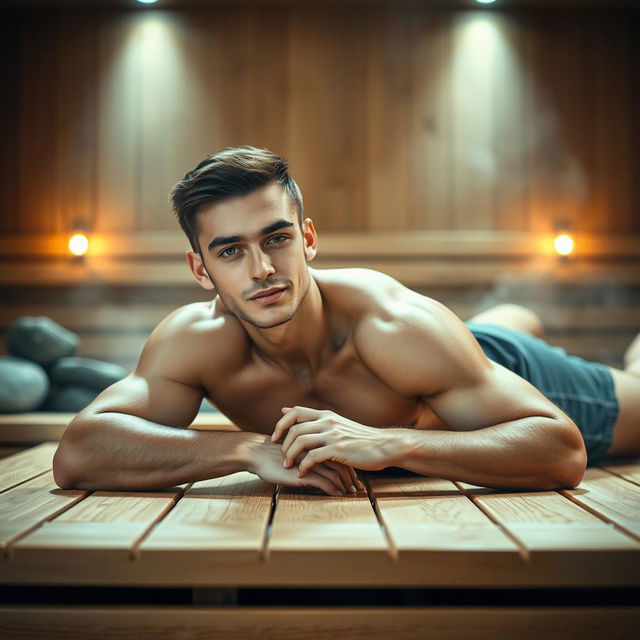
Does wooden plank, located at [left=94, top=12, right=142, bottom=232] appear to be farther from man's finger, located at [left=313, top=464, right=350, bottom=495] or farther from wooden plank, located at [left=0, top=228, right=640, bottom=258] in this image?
man's finger, located at [left=313, top=464, right=350, bottom=495]

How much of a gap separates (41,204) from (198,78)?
1171 millimetres

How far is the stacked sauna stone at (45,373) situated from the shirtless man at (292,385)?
1453 millimetres

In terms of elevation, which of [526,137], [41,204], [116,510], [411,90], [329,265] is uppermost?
[411,90]

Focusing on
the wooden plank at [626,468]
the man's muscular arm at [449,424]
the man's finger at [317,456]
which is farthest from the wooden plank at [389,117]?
the man's finger at [317,456]

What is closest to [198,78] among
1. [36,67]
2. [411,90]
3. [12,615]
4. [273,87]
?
[273,87]

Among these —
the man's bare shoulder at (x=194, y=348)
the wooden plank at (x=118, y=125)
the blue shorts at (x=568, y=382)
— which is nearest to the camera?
the man's bare shoulder at (x=194, y=348)

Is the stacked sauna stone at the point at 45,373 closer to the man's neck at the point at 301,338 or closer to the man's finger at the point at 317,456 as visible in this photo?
the man's neck at the point at 301,338

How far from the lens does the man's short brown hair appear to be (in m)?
1.67

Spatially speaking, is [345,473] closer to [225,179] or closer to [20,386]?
[225,179]

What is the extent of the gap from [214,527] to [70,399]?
6.65ft

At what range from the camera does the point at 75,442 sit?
5.32 feet

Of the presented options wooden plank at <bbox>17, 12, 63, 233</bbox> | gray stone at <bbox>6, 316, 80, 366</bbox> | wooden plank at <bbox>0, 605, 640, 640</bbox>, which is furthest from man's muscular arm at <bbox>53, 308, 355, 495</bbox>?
wooden plank at <bbox>17, 12, 63, 233</bbox>

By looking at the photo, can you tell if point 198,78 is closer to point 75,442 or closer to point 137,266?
point 137,266

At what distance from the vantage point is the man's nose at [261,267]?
63.3 inches
